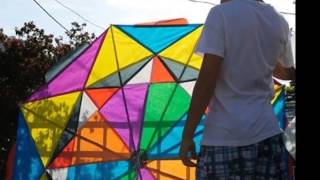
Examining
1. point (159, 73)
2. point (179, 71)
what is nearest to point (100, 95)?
point (159, 73)

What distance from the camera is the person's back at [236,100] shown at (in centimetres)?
232

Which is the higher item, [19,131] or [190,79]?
[190,79]

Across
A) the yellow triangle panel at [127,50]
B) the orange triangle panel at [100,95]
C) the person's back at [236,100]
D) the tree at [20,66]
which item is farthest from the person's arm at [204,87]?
the tree at [20,66]

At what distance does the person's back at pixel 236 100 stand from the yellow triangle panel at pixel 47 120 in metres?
4.66

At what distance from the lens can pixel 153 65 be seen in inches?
278

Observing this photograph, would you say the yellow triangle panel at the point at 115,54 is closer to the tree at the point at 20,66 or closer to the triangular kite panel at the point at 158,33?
the triangular kite panel at the point at 158,33

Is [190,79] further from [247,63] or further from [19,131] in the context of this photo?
[247,63]

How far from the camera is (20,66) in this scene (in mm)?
16906

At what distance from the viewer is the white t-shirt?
2.33 meters

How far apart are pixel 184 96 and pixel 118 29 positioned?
3.75ft

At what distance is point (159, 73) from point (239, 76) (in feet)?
15.4

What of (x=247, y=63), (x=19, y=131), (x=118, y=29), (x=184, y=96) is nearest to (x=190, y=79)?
(x=184, y=96)

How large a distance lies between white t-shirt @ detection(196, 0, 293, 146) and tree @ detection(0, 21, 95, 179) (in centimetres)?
1244

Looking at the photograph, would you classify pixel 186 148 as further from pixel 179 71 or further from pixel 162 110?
pixel 179 71
